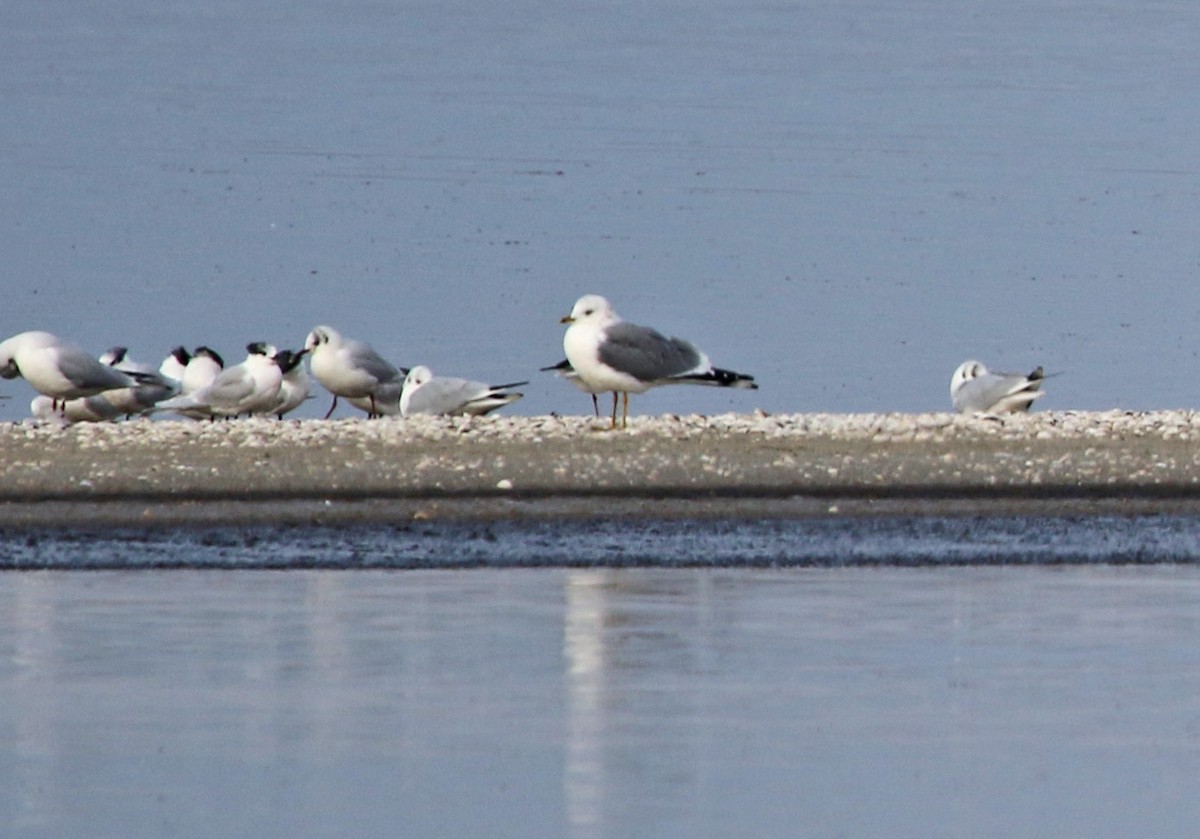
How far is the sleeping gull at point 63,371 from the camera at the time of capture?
832 inches

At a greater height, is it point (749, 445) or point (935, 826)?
point (749, 445)

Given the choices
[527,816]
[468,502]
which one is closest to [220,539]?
[468,502]

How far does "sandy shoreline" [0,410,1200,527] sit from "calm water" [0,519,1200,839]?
7.28 feet

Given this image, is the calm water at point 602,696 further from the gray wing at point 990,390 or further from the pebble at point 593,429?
the gray wing at point 990,390

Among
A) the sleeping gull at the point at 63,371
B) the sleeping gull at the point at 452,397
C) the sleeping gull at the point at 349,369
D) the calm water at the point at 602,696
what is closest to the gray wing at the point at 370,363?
the sleeping gull at the point at 349,369

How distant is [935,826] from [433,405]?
52.5 feet

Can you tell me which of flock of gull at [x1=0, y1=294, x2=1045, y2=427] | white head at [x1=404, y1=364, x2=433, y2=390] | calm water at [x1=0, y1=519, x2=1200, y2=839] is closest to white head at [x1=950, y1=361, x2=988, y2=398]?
flock of gull at [x1=0, y1=294, x2=1045, y2=427]

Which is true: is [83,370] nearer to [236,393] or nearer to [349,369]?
[236,393]

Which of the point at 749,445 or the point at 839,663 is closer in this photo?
the point at 839,663

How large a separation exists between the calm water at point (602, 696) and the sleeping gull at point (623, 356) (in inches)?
292

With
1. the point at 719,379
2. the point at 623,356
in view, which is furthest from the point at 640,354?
the point at 719,379

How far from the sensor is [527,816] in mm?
5973

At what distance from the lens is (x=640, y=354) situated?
1938 centimetres

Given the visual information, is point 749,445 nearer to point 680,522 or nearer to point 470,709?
point 680,522
